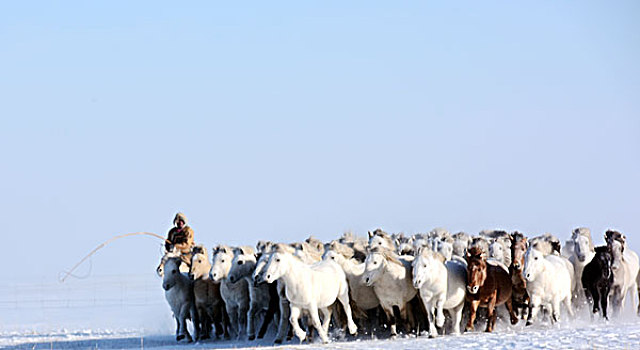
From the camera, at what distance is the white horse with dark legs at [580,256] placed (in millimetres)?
21750

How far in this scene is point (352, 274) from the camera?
64.7ft

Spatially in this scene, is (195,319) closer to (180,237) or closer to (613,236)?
(180,237)

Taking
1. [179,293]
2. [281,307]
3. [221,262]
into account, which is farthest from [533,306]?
[179,293]

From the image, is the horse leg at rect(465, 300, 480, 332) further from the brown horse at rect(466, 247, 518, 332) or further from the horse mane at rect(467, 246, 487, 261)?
the horse mane at rect(467, 246, 487, 261)

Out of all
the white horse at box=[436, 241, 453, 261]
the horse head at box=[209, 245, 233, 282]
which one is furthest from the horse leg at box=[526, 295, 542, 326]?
the horse head at box=[209, 245, 233, 282]

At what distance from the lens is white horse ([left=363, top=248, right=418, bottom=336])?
18703mm

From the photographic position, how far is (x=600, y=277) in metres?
20.5

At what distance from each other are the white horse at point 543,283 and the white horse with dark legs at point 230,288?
17.0 feet

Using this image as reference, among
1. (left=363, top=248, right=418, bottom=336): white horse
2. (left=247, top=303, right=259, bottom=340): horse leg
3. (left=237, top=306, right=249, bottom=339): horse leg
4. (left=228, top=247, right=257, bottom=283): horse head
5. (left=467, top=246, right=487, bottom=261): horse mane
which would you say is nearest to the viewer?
(left=467, top=246, right=487, bottom=261): horse mane

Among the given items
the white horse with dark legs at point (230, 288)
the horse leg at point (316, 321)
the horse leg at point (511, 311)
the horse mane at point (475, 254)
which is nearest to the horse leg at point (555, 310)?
the horse leg at point (511, 311)

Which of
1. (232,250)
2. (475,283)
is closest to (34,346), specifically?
(232,250)

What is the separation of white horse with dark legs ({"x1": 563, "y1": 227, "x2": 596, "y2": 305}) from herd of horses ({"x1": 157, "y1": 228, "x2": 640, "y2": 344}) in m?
0.02

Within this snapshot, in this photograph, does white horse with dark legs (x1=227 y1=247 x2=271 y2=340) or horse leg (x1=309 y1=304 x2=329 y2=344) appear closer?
horse leg (x1=309 y1=304 x2=329 y2=344)

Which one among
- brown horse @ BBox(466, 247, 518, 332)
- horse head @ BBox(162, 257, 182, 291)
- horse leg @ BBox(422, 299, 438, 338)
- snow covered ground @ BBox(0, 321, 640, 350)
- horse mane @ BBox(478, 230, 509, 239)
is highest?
horse mane @ BBox(478, 230, 509, 239)
